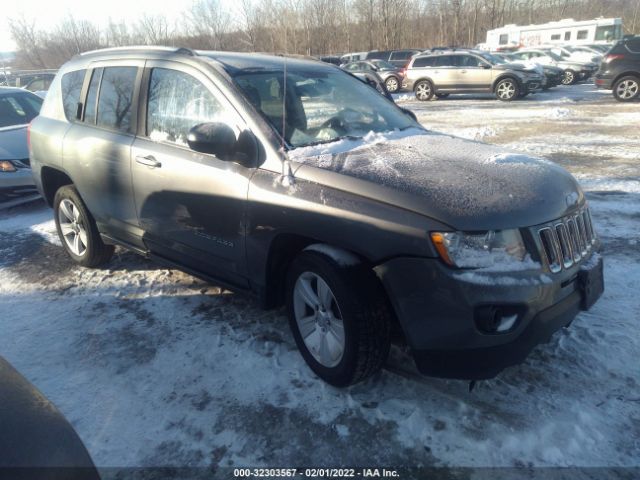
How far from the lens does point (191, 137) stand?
111 inches

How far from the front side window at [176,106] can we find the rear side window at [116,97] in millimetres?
285

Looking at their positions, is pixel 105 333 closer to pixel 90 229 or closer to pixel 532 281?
pixel 90 229

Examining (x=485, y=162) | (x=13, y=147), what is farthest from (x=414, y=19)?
(x=485, y=162)

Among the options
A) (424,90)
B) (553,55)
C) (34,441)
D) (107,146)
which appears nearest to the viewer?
(34,441)

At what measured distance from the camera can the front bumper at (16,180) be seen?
643cm

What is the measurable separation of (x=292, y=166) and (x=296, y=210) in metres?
0.28

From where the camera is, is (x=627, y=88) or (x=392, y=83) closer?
(x=627, y=88)

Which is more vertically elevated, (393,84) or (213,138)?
(213,138)

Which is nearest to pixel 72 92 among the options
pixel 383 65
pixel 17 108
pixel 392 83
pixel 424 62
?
pixel 17 108

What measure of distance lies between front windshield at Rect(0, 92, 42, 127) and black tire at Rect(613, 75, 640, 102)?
51.0ft

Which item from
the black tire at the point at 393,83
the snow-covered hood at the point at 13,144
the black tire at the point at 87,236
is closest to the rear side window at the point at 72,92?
the black tire at the point at 87,236

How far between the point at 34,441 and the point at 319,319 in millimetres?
1605

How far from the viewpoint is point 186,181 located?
3260mm

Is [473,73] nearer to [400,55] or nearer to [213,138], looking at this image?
[400,55]
